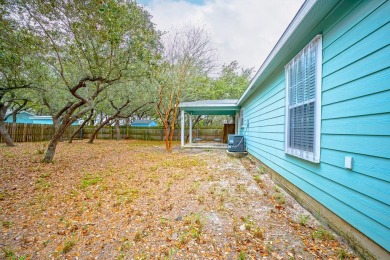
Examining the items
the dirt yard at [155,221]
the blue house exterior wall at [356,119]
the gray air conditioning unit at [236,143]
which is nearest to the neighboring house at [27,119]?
the gray air conditioning unit at [236,143]

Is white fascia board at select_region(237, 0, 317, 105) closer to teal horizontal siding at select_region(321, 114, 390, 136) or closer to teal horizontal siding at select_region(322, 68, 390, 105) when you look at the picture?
teal horizontal siding at select_region(322, 68, 390, 105)

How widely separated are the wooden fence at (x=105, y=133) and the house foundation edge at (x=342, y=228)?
1287cm

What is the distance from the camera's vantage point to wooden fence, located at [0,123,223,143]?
1205 centimetres

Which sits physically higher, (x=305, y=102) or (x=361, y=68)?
(x=361, y=68)

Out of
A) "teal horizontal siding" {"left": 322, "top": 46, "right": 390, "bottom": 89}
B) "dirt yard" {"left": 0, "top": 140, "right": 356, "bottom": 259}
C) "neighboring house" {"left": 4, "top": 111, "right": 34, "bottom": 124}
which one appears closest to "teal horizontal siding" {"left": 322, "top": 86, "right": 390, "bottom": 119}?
"teal horizontal siding" {"left": 322, "top": 46, "right": 390, "bottom": 89}

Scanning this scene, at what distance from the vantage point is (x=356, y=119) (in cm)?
180

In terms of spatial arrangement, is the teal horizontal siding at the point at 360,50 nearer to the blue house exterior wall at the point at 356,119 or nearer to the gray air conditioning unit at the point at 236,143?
the blue house exterior wall at the point at 356,119

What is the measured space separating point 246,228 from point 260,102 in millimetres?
4281

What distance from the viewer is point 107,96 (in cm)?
1205

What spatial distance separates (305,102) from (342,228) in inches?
67.0

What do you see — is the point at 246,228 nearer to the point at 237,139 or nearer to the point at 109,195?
the point at 109,195

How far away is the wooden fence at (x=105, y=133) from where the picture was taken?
12.0 m

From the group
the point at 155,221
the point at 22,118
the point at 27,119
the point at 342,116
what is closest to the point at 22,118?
the point at 22,118

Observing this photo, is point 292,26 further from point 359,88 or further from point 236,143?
point 236,143
